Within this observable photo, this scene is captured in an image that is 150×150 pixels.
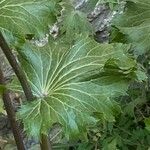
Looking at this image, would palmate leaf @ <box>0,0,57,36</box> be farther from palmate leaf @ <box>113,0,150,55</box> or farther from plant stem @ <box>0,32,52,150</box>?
palmate leaf @ <box>113,0,150,55</box>

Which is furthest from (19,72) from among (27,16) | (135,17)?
(135,17)

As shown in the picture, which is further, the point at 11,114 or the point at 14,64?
the point at 11,114

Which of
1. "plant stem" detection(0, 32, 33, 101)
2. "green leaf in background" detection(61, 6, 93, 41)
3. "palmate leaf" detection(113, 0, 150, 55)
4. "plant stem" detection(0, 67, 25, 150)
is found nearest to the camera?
"plant stem" detection(0, 32, 33, 101)

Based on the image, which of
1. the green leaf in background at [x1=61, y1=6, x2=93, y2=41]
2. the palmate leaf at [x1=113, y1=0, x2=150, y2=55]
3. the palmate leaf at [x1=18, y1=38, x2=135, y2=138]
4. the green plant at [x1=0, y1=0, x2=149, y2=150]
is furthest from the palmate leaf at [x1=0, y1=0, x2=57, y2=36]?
the green leaf in background at [x1=61, y1=6, x2=93, y2=41]

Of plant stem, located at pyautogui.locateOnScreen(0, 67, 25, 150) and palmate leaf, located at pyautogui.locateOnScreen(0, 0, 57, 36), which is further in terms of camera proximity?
plant stem, located at pyautogui.locateOnScreen(0, 67, 25, 150)

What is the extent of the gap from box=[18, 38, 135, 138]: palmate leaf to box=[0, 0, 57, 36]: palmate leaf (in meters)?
0.18

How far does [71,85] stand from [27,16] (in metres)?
0.23

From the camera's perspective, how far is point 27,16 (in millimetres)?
1227

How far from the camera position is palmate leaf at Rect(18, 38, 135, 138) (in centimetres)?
125

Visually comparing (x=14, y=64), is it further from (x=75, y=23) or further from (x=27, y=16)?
(x=75, y=23)

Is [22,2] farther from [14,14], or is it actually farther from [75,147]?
[75,147]

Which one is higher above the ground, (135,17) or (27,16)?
(135,17)

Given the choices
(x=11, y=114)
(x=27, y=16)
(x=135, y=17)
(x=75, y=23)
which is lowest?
(x=11, y=114)

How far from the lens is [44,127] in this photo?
4.00ft
